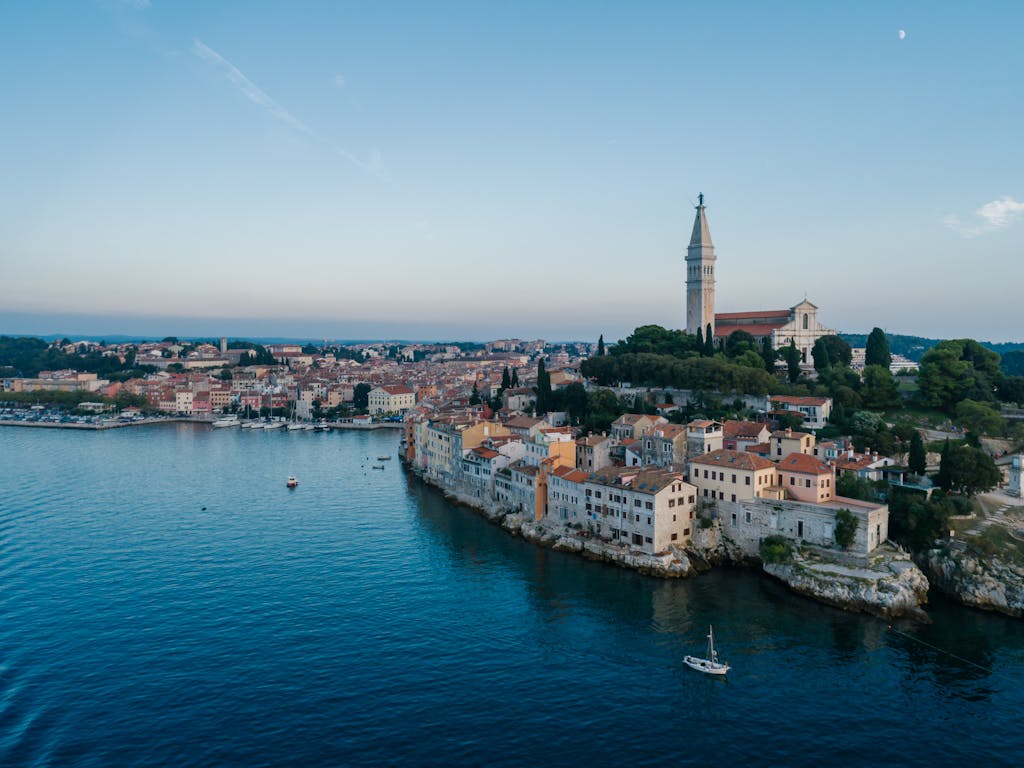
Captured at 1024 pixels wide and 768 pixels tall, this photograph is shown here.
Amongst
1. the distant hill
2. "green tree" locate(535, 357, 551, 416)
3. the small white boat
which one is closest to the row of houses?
"green tree" locate(535, 357, 551, 416)

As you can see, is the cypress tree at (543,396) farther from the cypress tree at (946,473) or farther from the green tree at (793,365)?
the cypress tree at (946,473)

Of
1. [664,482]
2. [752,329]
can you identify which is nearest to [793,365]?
[752,329]

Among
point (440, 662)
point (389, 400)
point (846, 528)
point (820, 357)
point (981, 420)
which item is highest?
point (820, 357)

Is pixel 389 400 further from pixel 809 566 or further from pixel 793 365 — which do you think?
pixel 809 566

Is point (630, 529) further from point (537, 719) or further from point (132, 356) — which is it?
point (132, 356)

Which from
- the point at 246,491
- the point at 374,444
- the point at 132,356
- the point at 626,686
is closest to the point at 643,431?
the point at 626,686

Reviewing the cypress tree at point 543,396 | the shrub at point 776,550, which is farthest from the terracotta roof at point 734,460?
the cypress tree at point 543,396
